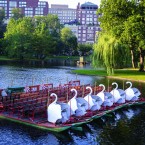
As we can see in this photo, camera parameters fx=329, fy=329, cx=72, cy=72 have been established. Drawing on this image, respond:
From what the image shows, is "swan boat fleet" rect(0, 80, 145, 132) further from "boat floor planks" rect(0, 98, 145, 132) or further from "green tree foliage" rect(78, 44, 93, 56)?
"green tree foliage" rect(78, 44, 93, 56)

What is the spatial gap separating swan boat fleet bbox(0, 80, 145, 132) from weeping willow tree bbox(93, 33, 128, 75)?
81.4ft

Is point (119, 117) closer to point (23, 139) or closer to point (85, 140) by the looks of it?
point (85, 140)

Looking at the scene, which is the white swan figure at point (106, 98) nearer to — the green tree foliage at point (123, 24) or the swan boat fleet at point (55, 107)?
the swan boat fleet at point (55, 107)

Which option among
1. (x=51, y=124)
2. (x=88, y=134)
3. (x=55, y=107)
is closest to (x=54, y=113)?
(x=55, y=107)

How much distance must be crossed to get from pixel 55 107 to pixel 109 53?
37.4 metres

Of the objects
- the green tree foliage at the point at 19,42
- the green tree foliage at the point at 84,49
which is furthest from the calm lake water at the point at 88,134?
the green tree foliage at the point at 84,49

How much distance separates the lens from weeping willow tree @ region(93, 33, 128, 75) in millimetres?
62406

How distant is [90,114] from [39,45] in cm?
8367

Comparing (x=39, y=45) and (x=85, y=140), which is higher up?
(x=39, y=45)

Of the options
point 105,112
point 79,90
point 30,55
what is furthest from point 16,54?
point 105,112

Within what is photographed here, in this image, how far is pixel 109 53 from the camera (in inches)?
2461

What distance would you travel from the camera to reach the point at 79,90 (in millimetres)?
40312

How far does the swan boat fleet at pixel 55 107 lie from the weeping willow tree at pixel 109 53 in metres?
24.8

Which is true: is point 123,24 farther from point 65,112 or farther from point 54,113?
point 54,113
